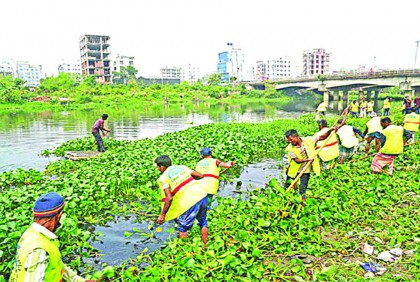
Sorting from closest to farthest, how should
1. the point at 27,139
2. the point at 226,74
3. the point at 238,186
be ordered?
the point at 238,186
the point at 27,139
the point at 226,74

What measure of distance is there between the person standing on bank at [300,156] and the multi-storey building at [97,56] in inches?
2938

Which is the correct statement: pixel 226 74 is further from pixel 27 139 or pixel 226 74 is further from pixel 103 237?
pixel 103 237

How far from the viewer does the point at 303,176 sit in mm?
6559

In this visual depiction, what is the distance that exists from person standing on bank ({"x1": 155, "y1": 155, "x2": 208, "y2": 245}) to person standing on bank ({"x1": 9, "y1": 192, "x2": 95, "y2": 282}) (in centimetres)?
192

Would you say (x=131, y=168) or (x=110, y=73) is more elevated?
(x=110, y=73)

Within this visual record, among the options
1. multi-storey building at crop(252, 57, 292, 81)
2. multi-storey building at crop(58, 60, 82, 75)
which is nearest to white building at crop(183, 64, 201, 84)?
multi-storey building at crop(252, 57, 292, 81)

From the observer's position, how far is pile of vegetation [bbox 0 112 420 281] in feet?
14.6

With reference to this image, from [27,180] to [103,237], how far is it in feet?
16.3

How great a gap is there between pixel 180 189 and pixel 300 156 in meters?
2.80

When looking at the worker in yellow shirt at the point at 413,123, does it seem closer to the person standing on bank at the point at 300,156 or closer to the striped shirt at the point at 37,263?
the person standing on bank at the point at 300,156

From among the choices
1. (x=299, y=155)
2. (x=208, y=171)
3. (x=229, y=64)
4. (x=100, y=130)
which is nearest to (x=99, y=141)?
(x=100, y=130)

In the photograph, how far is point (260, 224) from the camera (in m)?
5.49

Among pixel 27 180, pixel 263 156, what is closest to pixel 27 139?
pixel 27 180

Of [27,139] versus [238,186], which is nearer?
[238,186]
